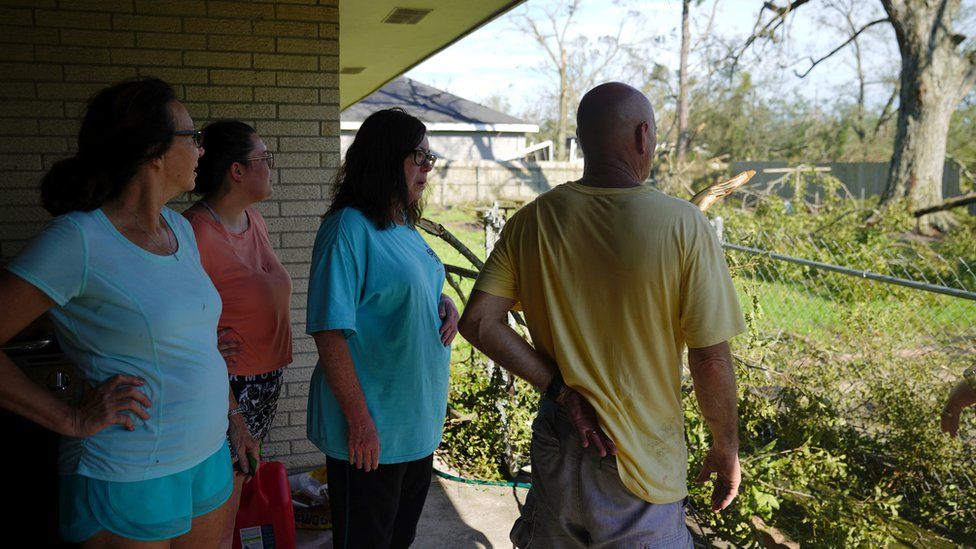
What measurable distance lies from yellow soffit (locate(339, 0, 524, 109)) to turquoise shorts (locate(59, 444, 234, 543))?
384 centimetres

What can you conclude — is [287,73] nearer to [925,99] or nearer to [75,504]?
[75,504]

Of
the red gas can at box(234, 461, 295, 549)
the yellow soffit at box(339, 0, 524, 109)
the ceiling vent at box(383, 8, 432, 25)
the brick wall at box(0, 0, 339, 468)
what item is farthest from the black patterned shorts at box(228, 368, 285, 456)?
the ceiling vent at box(383, 8, 432, 25)

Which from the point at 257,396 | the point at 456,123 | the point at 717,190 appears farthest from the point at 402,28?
the point at 456,123

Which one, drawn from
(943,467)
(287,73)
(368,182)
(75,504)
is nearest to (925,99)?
(943,467)

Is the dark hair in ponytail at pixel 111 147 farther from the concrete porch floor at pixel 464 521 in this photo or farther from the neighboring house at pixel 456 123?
the neighboring house at pixel 456 123

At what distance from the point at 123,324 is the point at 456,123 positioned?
27.4 metres

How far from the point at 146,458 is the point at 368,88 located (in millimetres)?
10180

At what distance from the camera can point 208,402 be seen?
192 centimetres

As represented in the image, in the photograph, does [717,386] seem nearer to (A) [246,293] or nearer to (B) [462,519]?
(A) [246,293]

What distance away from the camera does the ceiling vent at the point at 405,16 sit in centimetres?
534

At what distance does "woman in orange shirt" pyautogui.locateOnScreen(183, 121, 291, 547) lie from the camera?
250cm

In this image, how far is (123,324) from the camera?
171cm

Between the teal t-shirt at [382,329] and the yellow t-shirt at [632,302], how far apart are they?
47 cm

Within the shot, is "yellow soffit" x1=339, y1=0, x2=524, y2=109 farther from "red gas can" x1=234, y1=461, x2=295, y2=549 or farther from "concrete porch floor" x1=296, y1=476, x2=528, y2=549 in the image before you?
"red gas can" x1=234, y1=461, x2=295, y2=549
